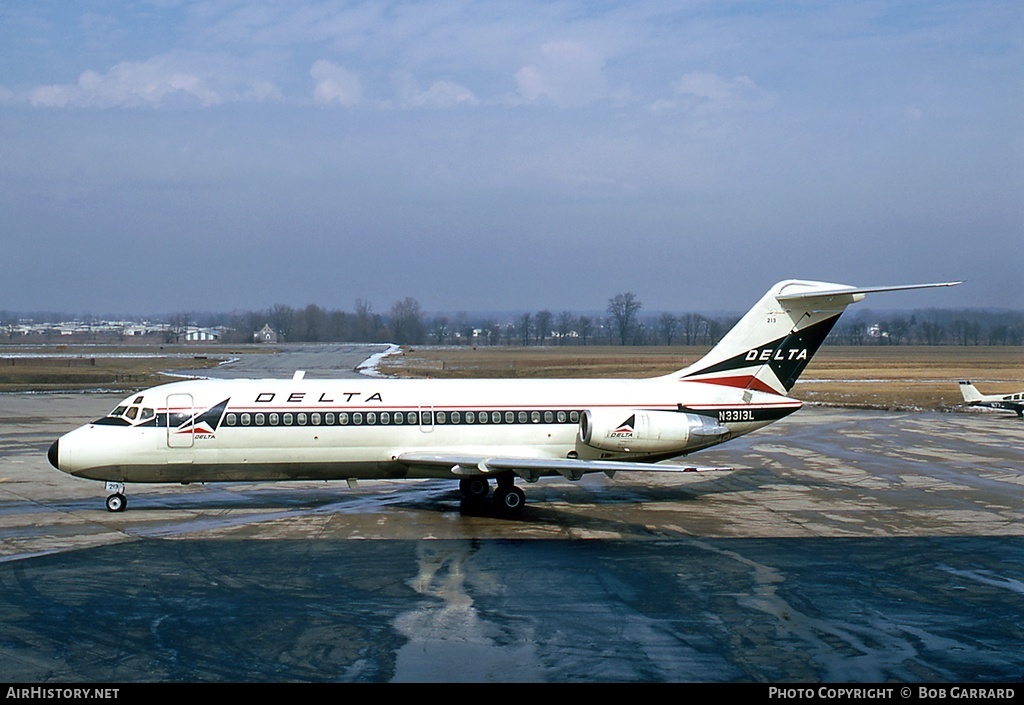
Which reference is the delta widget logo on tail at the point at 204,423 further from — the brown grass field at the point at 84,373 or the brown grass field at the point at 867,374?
the brown grass field at the point at 84,373

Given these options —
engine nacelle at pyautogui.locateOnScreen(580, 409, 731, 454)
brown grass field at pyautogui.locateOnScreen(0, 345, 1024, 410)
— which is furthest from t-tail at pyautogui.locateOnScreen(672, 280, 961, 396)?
brown grass field at pyautogui.locateOnScreen(0, 345, 1024, 410)

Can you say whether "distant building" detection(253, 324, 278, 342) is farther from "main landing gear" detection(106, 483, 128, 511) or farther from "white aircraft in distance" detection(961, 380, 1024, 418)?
"main landing gear" detection(106, 483, 128, 511)

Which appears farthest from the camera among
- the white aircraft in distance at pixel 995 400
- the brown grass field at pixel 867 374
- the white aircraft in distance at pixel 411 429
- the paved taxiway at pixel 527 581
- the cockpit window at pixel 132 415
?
the brown grass field at pixel 867 374

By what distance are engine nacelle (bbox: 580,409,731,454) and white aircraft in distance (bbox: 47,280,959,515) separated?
0.09ft

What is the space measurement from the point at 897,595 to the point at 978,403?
34.9 m

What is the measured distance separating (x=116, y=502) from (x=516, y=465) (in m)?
9.16

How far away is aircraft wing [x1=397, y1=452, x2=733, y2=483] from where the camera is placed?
19125mm

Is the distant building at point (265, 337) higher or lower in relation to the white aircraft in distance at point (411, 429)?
higher

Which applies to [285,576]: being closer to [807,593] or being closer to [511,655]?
[511,655]

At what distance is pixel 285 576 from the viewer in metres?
15.1

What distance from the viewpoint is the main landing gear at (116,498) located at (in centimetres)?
2062

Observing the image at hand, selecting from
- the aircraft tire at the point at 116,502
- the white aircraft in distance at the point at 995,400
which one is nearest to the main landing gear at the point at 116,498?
the aircraft tire at the point at 116,502

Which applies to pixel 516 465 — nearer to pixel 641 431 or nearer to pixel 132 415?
pixel 641 431

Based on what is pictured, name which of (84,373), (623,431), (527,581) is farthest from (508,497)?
(84,373)
